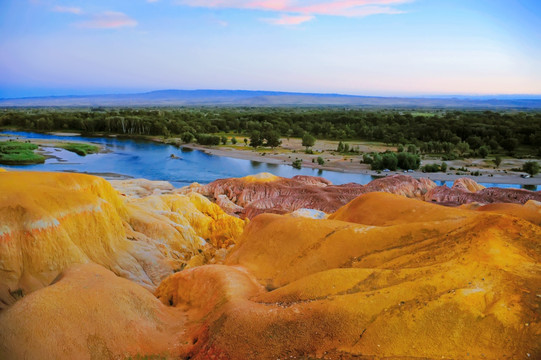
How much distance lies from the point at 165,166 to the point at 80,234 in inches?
2107

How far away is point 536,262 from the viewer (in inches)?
439

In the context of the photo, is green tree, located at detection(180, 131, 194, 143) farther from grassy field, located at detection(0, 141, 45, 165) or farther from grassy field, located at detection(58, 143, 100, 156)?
grassy field, located at detection(0, 141, 45, 165)

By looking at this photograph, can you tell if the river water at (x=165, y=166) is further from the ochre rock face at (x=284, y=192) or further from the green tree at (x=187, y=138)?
the ochre rock face at (x=284, y=192)

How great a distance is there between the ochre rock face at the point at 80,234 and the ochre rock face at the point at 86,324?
3.49m

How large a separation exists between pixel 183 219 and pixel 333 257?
47.3ft

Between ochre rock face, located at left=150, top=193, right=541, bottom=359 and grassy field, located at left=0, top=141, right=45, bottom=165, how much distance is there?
59.6 metres

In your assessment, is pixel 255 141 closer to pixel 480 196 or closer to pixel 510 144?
pixel 510 144

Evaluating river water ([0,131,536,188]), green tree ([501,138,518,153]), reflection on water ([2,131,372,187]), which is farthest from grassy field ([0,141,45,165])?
green tree ([501,138,518,153])

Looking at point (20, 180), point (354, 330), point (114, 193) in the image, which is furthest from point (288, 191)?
point (354, 330)

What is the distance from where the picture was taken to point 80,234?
682 inches

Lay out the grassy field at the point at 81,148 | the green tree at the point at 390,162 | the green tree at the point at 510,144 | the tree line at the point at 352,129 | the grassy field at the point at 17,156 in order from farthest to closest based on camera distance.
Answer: the tree line at the point at 352,129
the green tree at the point at 510,144
the grassy field at the point at 81,148
the green tree at the point at 390,162
the grassy field at the point at 17,156

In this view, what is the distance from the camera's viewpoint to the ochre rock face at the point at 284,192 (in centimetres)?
3753

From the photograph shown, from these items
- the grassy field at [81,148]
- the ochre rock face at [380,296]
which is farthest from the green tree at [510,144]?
the ochre rock face at [380,296]

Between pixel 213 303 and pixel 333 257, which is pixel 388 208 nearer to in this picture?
pixel 333 257
